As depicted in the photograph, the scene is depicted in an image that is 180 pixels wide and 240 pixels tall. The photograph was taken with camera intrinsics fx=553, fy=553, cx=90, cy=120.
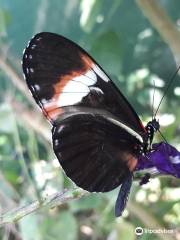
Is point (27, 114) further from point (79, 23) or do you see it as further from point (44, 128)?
point (79, 23)

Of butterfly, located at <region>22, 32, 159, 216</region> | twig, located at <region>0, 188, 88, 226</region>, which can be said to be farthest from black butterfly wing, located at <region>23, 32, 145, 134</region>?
twig, located at <region>0, 188, 88, 226</region>

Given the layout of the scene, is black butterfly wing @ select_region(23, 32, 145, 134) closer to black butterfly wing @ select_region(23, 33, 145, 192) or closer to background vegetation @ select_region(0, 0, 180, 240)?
black butterfly wing @ select_region(23, 33, 145, 192)

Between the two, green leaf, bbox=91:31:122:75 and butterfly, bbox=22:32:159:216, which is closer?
butterfly, bbox=22:32:159:216

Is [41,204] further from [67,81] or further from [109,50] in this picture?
[109,50]

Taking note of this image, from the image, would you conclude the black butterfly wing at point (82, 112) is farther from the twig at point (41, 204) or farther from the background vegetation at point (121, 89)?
the background vegetation at point (121, 89)

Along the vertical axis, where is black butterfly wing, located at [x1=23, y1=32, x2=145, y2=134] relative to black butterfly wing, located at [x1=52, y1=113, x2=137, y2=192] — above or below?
above

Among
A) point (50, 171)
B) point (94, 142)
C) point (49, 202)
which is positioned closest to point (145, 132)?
point (94, 142)

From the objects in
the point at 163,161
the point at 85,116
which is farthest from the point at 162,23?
the point at 163,161
